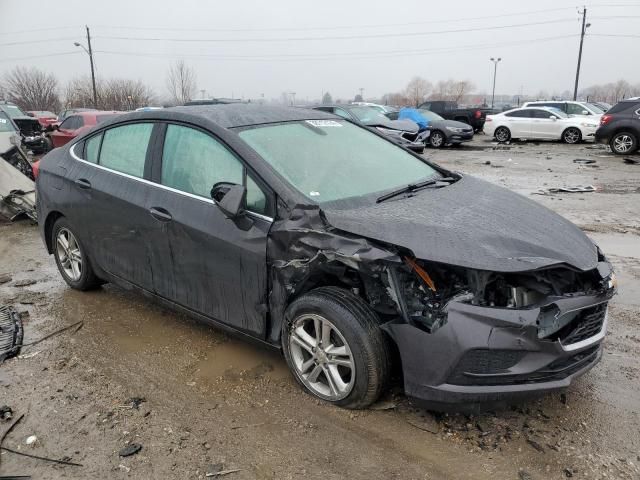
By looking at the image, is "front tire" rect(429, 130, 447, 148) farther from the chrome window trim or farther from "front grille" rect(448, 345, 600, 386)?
"front grille" rect(448, 345, 600, 386)

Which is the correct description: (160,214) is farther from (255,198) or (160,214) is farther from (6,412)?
(6,412)

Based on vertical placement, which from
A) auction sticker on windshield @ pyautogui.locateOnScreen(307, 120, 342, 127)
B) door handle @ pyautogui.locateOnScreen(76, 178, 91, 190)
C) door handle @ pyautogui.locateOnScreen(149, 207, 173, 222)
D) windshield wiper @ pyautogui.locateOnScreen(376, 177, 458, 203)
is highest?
auction sticker on windshield @ pyautogui.locateOnScreen(307, 120, 342, 127)

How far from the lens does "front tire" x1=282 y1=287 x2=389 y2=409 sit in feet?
9.00

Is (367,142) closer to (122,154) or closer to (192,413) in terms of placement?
(122,154)

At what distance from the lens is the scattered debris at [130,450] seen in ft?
8.76

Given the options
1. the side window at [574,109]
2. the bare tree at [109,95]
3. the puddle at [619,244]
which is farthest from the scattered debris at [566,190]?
the bare tree at [109,95]

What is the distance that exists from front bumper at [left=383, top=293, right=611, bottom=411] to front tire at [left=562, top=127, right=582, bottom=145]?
65.3 feet

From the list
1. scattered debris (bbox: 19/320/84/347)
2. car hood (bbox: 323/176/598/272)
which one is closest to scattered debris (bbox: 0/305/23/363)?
scattered debris (bbox: 19/320/84/347)

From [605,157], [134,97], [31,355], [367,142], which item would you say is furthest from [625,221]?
[134,97]

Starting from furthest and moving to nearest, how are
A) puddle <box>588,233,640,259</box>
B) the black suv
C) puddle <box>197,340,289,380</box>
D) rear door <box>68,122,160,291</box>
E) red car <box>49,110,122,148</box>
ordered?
1. the black suv
2. red car <box>49,110,122,148</box>
3. puddle <box>588,233,640,259</box>
4. rear door <box>68,122,160,291</box>
5. puddle <box>197,340,289,380</box>

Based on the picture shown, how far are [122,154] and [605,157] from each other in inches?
621

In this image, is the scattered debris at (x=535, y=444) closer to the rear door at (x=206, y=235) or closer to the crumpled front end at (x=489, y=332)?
the crumpled front end at (x=489, y=332)

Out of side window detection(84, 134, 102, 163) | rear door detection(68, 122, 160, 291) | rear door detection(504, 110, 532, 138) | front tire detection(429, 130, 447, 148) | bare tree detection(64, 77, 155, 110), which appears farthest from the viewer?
bare tree detection(64, 77, 155, 110)

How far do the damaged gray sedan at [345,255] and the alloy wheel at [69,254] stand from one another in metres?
0.55
